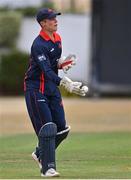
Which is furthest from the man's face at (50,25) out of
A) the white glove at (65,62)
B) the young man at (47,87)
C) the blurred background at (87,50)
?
the blurred background at (87,50)

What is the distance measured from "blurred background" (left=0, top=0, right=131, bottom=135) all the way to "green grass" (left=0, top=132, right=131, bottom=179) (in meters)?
11.9

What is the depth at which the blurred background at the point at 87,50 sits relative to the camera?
3256cm

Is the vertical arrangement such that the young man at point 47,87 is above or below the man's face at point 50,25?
below

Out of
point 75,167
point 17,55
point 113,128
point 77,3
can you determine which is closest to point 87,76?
point 17,55

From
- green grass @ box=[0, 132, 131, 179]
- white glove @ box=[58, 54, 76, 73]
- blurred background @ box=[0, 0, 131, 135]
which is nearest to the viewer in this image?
white glove @ box=[58, 54, 76, 73]

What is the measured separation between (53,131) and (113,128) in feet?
38.2

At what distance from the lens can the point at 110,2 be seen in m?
33.6

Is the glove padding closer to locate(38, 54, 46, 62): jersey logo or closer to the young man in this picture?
the young man

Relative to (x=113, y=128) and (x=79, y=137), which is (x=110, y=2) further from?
(x=79, y=137)

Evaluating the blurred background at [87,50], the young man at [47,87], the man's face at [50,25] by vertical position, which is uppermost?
the man's face at [50,25]

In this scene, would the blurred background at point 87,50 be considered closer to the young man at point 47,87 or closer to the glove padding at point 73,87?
the young man at point 47,87

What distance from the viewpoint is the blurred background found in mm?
32562

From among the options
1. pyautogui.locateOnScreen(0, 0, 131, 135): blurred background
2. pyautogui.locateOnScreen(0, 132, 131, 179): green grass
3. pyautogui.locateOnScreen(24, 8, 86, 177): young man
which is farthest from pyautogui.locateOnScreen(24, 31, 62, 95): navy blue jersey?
pyautogui.locateOnScreen(0, 0, 131, 135): blurred background

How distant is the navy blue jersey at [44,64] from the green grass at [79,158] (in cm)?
110
